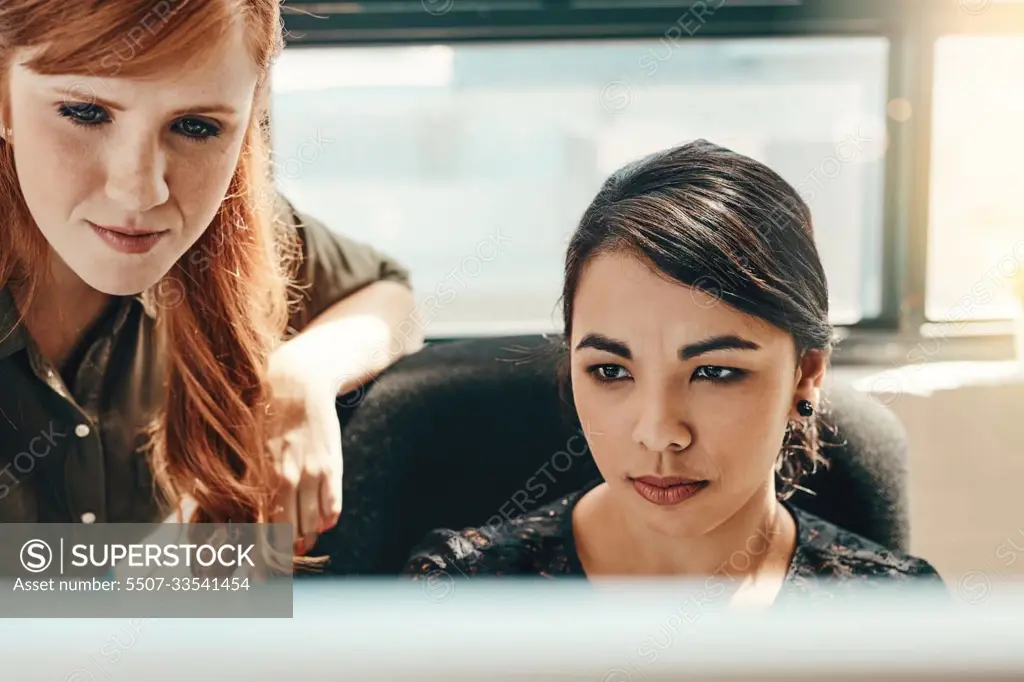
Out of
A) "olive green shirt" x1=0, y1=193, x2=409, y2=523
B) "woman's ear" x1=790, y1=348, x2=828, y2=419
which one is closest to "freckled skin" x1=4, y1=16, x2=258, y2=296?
"olive green shirt" x1=0, y1=193, x2=409, y2=523

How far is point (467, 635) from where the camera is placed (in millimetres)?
1466

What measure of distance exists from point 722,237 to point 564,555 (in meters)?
0.53

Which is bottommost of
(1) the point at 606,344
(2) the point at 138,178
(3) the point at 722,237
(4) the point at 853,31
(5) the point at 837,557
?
(5) the point at 837,557

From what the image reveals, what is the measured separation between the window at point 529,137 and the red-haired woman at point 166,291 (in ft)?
0.23

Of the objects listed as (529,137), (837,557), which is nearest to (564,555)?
(837,557)

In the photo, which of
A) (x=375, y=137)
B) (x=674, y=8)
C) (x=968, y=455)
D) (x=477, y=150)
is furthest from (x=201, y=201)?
(x=968, y=455)

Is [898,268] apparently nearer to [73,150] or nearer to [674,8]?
[674,8]

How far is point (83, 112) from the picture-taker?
50.4 inches

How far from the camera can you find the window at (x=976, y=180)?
1.40 meters

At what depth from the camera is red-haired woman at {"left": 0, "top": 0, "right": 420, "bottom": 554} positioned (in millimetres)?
1281

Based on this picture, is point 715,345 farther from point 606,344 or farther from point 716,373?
point 606,344

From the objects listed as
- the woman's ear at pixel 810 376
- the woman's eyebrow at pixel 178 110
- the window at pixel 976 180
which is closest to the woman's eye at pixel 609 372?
the woman's ear at pixel 810 376

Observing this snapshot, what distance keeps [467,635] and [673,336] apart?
0.58m

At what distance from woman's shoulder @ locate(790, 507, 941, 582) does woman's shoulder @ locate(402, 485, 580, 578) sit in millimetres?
345
